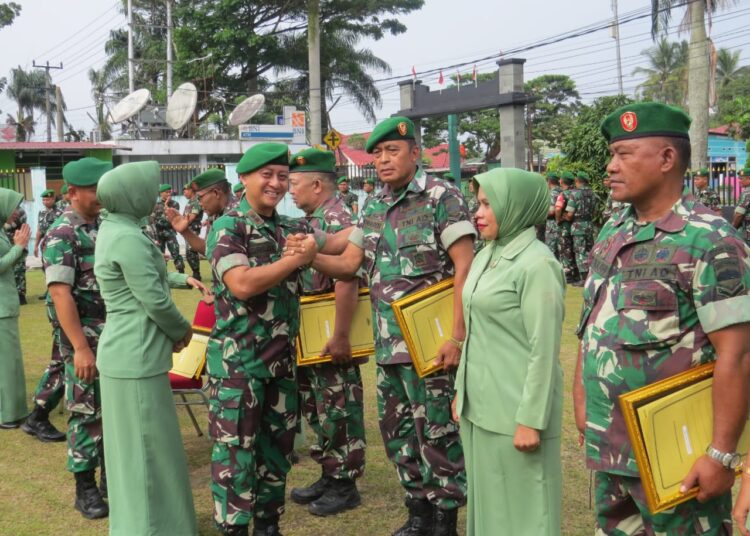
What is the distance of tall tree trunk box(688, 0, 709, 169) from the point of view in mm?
21219

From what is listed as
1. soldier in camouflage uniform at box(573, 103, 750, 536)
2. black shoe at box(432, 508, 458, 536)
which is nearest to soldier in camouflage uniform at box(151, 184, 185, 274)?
black shoe at box(432, 508, 458, 536)

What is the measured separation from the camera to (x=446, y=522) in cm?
361

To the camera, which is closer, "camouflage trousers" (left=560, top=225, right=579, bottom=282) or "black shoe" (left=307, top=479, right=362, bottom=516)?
"black shoe" (left=307, top=479, right=362, bottom=516)

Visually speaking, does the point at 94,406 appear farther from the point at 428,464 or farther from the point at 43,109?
the point at 43,109

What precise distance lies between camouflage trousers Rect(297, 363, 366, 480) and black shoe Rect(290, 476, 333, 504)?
0.24ft

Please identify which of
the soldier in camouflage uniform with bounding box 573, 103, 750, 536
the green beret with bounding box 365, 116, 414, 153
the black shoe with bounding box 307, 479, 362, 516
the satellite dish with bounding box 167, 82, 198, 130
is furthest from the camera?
the satellite dish with bounding box 167, 82, 198, 130

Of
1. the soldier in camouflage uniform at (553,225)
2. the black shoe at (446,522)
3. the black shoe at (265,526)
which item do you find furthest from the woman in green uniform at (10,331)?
the soldier in camouflage uniform at (553,225)

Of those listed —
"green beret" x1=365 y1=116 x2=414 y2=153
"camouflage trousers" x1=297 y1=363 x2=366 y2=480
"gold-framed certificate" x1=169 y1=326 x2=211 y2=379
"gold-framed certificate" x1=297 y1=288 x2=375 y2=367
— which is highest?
"green beret" x1=365 y1=116 x2=414 y2=153

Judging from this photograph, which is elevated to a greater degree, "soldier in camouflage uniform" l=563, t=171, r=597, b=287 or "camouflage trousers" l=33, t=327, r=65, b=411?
"soldier in camouflage uniform" l=563, t=171, r=597, b=287

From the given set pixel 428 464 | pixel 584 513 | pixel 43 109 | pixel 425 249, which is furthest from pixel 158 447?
pixel 43 109

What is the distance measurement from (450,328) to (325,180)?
1528mm

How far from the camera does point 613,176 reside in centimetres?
246

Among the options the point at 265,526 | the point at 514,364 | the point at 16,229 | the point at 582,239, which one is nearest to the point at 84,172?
the point at 265,526

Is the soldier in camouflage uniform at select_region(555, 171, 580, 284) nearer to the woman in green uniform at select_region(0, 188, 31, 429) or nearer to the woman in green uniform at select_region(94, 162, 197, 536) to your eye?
the woman in green uniform at select_region(0, 188, 31, 429)
